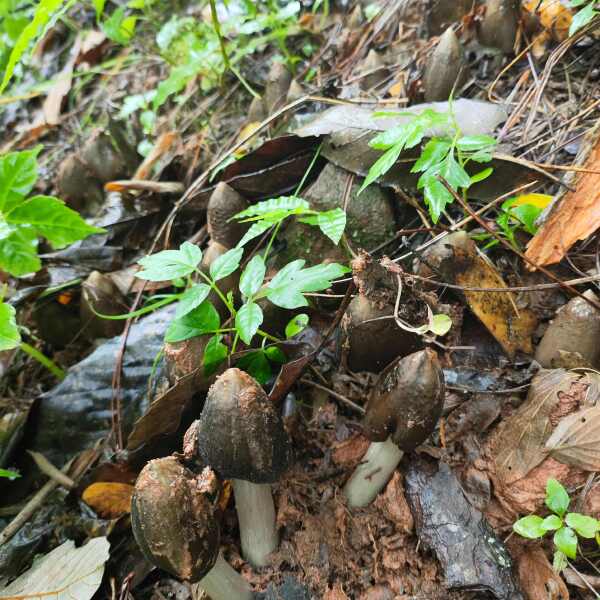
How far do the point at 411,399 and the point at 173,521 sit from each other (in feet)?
2.52

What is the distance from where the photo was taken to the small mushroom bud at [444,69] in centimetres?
289

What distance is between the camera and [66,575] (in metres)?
1.96

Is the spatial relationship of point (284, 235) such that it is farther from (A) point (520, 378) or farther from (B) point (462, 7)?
(B) point (462, 7)

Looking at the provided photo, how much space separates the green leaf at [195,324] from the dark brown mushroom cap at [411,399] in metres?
0.66

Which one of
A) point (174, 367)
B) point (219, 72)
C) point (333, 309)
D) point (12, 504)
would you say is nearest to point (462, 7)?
point (219, 72)

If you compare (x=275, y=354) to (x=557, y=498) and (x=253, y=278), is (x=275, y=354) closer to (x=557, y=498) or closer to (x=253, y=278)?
(x=253, y=278)

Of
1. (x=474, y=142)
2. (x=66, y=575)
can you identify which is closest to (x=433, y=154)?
(x=474, y=142)

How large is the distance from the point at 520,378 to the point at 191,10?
4910mm

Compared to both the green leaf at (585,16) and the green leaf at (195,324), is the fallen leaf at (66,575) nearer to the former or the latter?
the green leaf at (195,324)

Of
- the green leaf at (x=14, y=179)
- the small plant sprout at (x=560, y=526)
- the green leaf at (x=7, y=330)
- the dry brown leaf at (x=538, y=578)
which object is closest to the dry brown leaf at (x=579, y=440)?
the small plant sprout at (x=560, y=526)

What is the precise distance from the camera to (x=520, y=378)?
82.4 inches

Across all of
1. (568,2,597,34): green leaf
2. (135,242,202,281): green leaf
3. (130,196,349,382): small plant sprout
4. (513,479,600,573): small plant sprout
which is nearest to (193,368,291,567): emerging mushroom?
(130,196,349,382): small plant sprout

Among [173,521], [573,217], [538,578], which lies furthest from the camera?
[573,217]

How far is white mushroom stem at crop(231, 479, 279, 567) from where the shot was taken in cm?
189
